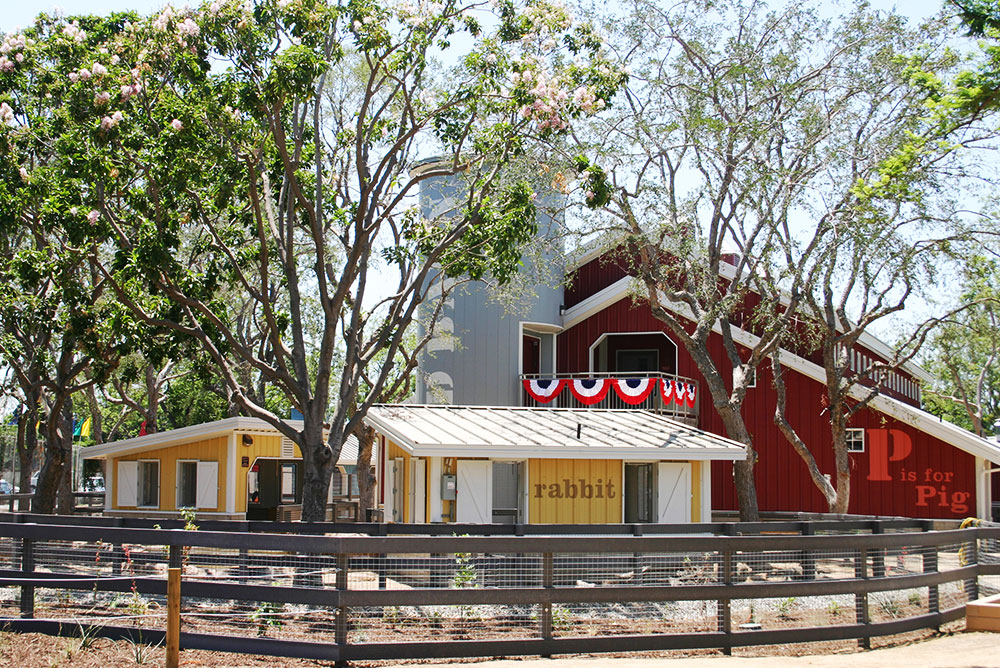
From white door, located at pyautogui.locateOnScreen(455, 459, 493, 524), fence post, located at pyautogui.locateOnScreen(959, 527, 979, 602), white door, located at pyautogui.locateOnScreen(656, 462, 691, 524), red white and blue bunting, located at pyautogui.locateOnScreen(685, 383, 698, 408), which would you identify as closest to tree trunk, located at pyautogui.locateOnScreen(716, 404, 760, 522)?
white door, located at pyautogui.locateOnScreen(656, 462, 691, 524)

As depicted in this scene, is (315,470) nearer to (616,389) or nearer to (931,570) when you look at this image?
(931,570)

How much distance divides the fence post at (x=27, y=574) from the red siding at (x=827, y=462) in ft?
58.3

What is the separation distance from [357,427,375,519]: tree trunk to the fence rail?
15.6m

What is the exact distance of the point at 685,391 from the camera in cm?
2714

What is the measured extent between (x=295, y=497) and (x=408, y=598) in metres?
22.4

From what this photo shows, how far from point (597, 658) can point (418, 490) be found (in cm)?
961

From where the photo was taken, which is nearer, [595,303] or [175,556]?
[175,556]

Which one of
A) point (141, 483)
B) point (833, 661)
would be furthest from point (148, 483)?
point (833, 661)

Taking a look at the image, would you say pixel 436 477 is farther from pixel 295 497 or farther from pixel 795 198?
pixel 295 497

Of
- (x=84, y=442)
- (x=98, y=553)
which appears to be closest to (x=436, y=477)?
(x=98, y=553)

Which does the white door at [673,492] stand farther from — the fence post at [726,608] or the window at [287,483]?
the window at [287,483]

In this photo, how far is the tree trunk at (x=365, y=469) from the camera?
26.7m

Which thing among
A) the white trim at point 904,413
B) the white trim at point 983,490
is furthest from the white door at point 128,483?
the white trim at point 983,490

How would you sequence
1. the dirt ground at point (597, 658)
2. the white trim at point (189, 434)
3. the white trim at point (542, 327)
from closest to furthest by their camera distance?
the dirt ground at point (597, 658) < the white trim at point (189, 434) < the white trim at point (542, 327)
